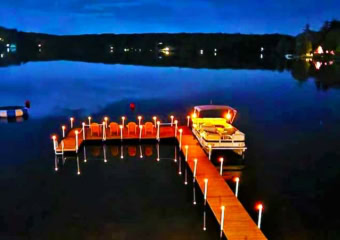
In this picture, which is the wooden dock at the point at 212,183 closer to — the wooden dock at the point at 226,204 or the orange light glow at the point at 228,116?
the wooden dock at the point at 226,204

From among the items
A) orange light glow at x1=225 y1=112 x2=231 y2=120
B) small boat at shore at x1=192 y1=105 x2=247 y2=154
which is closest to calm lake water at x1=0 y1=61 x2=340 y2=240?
small boat at shore at x1=192 y1=105 x2=247 y2=154

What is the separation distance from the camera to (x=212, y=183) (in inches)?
661

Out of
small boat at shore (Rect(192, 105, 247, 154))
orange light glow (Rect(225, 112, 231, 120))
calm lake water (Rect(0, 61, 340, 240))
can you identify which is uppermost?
orange light glow (Rect(225, 112, 231, 120))

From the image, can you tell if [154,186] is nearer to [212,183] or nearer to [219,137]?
[212,183]

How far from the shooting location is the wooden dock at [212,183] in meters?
12.8

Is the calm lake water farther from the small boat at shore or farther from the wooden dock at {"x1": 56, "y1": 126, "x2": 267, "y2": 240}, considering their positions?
the small boat at shore

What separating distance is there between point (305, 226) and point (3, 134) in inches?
808

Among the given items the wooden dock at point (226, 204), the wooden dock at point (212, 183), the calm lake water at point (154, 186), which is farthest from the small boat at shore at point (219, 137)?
the calm lake water at point (154, 186)

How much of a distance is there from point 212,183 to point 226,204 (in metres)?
2.20

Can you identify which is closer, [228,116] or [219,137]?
[219,137]

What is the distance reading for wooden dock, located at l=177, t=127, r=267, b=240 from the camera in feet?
41.5

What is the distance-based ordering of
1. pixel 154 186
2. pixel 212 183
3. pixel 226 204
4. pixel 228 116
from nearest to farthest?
1. pixel 226 204
2. pixel 212 183
3. pixel 154 186
4. pixel 228 116

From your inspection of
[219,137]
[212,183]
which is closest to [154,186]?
[212,183]

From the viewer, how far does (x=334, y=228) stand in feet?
47.6
